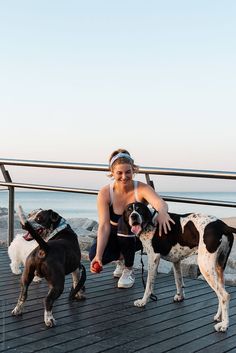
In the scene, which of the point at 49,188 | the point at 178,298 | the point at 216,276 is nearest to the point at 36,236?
the point at 216,276

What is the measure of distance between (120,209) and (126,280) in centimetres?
65

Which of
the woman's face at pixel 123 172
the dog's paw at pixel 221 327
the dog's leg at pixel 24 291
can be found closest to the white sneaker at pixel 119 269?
the woman's face at pixel 123 172

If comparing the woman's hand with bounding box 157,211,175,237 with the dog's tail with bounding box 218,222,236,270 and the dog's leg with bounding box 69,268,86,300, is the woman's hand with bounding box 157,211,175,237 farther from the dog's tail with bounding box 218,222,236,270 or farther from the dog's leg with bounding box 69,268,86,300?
the dog's leg with bounding box 69,268,86,300

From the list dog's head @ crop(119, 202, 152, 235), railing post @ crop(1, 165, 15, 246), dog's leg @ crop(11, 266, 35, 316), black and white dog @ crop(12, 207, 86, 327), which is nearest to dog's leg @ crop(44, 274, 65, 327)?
black and white dog @ crop(12, 207, 86, 327)

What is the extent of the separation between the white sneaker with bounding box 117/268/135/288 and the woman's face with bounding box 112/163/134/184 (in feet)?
3.00

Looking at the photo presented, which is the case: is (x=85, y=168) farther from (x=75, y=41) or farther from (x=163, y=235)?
(x=75, y=41)

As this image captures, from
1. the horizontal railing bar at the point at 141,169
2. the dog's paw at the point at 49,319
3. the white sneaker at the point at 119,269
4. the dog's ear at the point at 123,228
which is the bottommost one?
the white sneaker at the point at 119,269

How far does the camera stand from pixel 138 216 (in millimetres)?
3980

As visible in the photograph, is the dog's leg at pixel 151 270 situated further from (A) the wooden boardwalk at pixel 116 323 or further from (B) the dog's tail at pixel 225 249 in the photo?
(B) the dog's tail at pixel 225 249

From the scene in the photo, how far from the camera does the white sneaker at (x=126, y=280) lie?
4.66 metres

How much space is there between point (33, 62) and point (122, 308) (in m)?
10.7

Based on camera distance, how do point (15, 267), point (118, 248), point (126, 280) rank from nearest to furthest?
point (126, 280)
point (118, 248)
point (15, 267)

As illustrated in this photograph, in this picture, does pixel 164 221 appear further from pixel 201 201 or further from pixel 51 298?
pixel 51 298

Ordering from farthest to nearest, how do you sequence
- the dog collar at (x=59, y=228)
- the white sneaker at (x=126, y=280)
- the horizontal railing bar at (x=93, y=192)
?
1. the white sneaker at (x=126, y=280)
2. the horizontal railing bar at (x=93, y=192)
3. the dog collar at (x=59, y=228)
